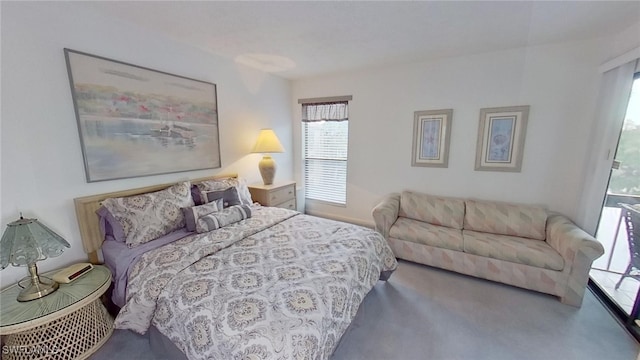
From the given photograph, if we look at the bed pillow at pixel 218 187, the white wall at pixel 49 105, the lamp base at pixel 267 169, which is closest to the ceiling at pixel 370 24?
the white wall at pixel 49 105

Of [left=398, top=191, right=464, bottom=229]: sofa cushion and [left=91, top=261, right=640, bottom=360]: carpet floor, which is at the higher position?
[left=398, top=191, right=464, bottom=229]: sofa cushion

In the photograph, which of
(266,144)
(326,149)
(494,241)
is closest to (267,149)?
(266,144)

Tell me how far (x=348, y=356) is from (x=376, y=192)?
2359 mm

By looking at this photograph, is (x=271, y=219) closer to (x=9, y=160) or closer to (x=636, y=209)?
(x=9, y=160)

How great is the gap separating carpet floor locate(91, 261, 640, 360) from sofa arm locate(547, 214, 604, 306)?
0.40ft

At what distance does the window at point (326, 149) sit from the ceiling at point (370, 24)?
1032mm

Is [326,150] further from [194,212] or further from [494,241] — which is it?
[494,241]

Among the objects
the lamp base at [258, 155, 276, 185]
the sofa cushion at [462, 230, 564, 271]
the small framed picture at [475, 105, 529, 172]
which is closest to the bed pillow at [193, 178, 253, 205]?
the lamp base at [258, 155, 276, 185]

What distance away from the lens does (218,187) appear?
8.80 feet

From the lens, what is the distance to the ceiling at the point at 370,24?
1809 millimetres

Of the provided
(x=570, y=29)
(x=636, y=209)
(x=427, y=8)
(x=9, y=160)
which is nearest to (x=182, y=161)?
(x=9, y=160)

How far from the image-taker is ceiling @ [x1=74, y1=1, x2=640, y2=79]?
1809mm

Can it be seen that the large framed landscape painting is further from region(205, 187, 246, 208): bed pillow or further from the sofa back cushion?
the sofa back cushion

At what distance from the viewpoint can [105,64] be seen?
2.00 meters
